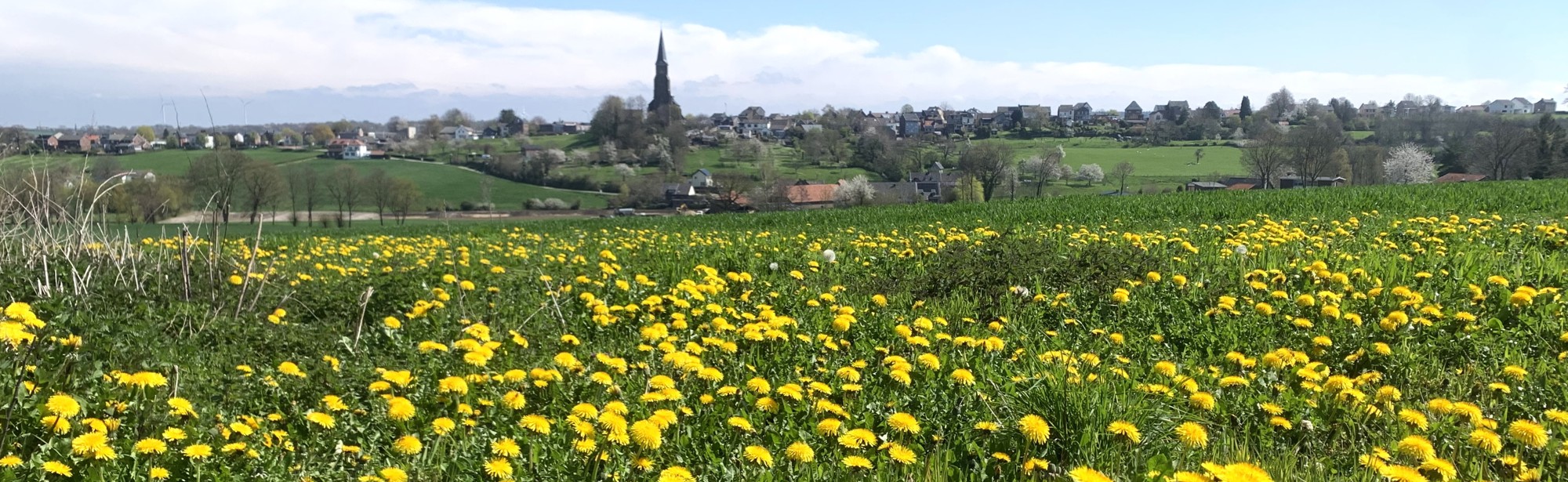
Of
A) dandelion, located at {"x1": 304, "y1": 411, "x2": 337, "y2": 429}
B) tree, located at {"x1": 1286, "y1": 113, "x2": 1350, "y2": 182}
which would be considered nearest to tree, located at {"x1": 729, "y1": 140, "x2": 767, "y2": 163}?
tree, located at {"x1": 1286, "y1": 113, "x2": 1350, "y2": 182}

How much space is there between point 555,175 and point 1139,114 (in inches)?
3713

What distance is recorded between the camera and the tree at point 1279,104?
110m

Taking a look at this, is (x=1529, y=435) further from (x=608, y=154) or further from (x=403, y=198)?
(x=608, y=154)

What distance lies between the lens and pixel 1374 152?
195 feet

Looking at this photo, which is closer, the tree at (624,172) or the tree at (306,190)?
the tree at (306,190)

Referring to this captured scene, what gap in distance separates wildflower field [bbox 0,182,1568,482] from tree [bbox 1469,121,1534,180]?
5146 cm

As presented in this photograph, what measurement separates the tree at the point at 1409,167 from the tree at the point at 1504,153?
134 inches

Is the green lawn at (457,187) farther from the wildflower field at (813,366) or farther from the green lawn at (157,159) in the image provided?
the wildflower field at (813,366)

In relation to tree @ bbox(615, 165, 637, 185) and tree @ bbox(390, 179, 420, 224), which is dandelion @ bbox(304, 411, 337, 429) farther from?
tree @ bbox(615, 165, 637, 185)

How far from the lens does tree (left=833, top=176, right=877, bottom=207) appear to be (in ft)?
196

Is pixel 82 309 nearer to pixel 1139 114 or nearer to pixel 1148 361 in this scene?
pixel 1148 361

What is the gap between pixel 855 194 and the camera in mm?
61531

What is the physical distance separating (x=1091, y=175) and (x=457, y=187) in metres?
56.5

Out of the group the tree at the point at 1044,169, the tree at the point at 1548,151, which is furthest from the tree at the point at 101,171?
the tree at the point at 1044,169
